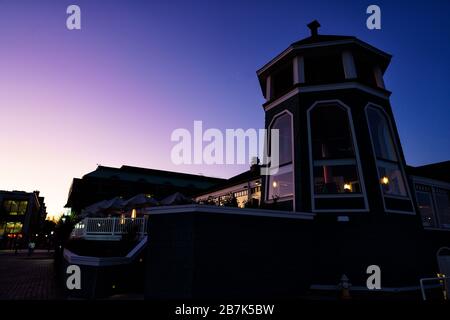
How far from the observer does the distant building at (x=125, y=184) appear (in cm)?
3775

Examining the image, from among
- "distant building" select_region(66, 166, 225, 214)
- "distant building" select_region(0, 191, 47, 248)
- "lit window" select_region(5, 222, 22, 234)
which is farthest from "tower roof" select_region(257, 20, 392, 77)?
"lit window" select_region(5, 222, 22, 234)

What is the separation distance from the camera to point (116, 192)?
38.9m

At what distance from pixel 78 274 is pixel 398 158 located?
15703 mm

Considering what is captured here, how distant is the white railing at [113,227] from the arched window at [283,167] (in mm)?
7097

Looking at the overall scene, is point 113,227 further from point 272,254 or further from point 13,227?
point 13,227

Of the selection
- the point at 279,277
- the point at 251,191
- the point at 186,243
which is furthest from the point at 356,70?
the point at 186,243

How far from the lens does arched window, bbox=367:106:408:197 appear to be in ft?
40.7

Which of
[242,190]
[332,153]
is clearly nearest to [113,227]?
[242,190]

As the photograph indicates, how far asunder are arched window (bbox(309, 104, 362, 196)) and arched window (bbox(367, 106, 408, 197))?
120 centimetres

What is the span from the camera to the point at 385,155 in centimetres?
1378

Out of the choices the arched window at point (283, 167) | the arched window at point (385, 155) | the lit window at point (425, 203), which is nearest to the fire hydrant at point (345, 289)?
the arched window at point (283, 167)

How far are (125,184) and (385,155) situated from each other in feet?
117

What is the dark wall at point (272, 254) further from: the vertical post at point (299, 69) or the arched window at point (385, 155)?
the vertical post at point (299, 69)

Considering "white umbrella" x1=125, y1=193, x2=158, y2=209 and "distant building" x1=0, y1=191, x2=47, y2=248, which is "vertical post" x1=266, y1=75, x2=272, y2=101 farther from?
"distant building" x1=0, y1=191, x2=47, y2=248
